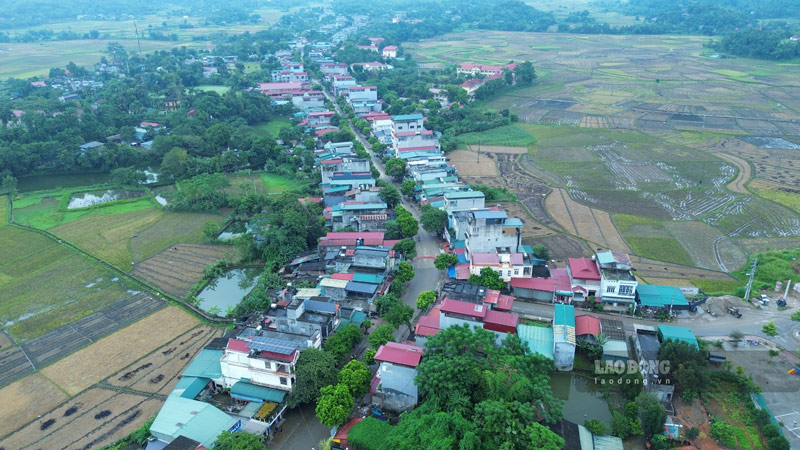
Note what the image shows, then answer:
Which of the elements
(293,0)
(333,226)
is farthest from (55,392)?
(293,0)

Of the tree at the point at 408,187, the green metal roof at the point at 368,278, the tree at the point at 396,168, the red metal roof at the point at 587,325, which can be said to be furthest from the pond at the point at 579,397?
the tree at the point at 396,168

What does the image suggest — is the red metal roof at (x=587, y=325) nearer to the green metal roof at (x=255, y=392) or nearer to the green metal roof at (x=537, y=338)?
the green metal roof at (x=537, y=338)

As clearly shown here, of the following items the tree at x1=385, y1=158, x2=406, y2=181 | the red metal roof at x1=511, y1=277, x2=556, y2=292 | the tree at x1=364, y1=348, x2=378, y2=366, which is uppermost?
the tree at x1=385, y1=158, x2=406, y2=181

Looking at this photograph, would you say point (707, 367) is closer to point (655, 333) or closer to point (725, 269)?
point (655, 333)

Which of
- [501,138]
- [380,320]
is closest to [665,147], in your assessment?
[501,138]

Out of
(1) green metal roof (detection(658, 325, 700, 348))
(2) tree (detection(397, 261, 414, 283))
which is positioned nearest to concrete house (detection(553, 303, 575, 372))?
(1) green metal roof (detection(658, 325, 700, 348))

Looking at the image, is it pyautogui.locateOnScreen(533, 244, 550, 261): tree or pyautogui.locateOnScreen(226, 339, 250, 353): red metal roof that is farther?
pyautogui.locateOnScreen(533, 244, 550, 261): tree

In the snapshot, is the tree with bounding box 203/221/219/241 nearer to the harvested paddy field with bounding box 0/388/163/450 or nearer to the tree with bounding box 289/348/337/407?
the harvested paddy field with bounding box 0/388/163/450

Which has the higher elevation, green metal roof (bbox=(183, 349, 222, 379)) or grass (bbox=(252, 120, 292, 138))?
grass (bbox=(252, 120, 292, 138))
